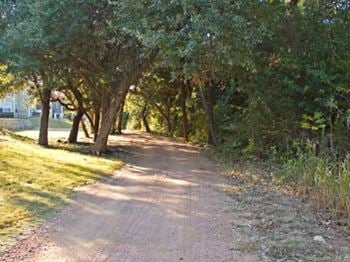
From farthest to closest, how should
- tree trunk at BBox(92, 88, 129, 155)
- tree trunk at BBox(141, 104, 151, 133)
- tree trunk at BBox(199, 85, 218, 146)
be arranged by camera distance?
tree trunk at BBox(141, 104, 151, 133) → tree trunk at BBox(199, 85, 218, 146) → tree trunk at BBox(92, 88, 129, 155)

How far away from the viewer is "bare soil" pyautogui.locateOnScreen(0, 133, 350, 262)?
15.6 feet

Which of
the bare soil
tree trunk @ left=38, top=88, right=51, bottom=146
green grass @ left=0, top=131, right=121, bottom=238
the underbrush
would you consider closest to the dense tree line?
the underbrush

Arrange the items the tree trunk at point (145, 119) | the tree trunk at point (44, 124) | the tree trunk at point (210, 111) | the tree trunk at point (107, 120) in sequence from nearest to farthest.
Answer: the tree trunk at point (107, 120) < the tree trunk at point (210, 111) < the tree trunk at point (44, 124) < the tree trunk at point (145, 119)

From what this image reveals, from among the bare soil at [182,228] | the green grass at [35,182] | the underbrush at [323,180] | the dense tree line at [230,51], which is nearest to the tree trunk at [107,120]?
the dense tree line at [230,51]

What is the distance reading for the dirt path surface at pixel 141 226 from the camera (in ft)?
15.5

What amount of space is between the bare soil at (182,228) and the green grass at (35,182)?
298mm

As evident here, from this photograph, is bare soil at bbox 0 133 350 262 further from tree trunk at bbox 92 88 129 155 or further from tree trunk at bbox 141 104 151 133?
tree trunk at bbox 141 104 151 133

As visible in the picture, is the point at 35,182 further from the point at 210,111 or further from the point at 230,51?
the point at 210,111

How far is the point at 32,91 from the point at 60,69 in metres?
6.86

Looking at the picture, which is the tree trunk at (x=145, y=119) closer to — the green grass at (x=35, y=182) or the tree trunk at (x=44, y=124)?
the tree trunk at (x=44, y=124)

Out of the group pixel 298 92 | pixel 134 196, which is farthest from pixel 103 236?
pixel 298 92

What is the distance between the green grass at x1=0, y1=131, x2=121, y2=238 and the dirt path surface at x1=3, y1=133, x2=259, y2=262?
32cm

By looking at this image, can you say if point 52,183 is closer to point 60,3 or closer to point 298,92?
point 60,3

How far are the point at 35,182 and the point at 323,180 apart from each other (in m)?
5.18
